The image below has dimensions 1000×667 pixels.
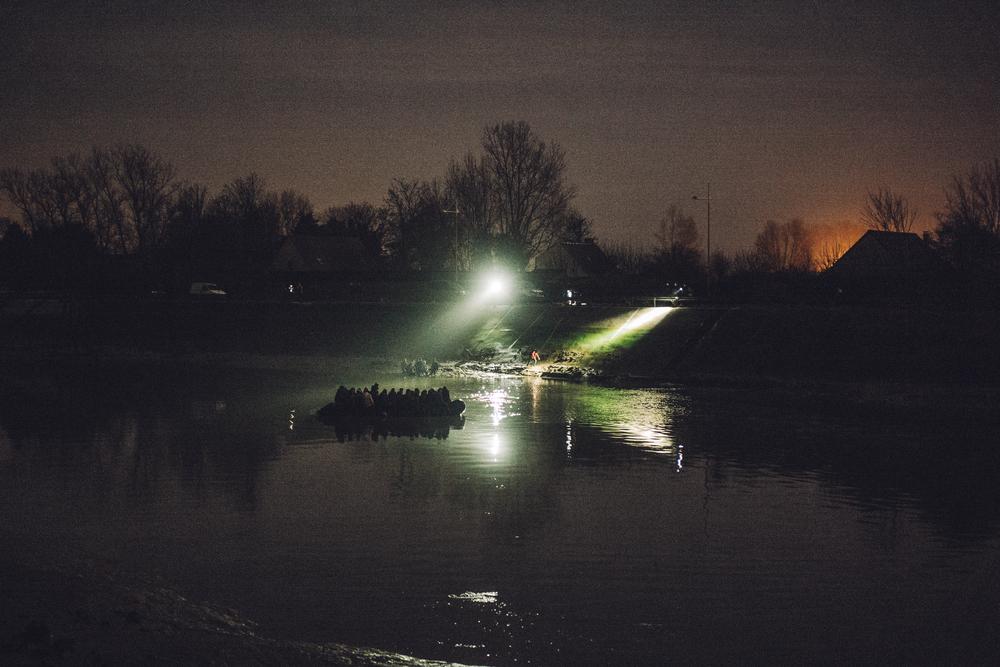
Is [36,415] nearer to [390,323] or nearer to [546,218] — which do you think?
[390,323]

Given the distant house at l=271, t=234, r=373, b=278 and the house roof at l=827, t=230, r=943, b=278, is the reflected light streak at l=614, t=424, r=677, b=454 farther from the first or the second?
the distant house at l=271, t=234, r=373, b=278

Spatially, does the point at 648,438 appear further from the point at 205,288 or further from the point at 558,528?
the point at 205,288

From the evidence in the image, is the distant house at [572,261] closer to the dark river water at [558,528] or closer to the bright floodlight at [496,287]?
the bright floodlight at [496,287]

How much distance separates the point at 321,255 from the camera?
445 ft

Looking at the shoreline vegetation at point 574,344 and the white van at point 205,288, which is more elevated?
the white van at point 205,288

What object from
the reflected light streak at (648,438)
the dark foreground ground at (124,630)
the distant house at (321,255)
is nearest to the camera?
the dark foreground ground at (124,630)

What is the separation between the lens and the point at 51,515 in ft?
61.5

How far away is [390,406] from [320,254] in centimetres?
10357

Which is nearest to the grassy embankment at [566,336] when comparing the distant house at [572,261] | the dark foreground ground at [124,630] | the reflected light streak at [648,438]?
the reflected light streak at [648,438]

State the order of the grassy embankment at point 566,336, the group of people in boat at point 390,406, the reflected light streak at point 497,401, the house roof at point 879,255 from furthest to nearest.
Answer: the house roof at point 879,255, the grassy embankment at point 566,336, the reflected light streak at point 497,401, the group of people in boat at point 390,406

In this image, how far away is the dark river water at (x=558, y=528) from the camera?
41.3ft

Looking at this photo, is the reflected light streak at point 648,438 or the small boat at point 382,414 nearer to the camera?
the reflected light streak at point 648,438

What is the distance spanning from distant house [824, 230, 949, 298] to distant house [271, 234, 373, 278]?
6388 centimetres

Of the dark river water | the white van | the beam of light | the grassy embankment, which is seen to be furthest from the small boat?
the white van
